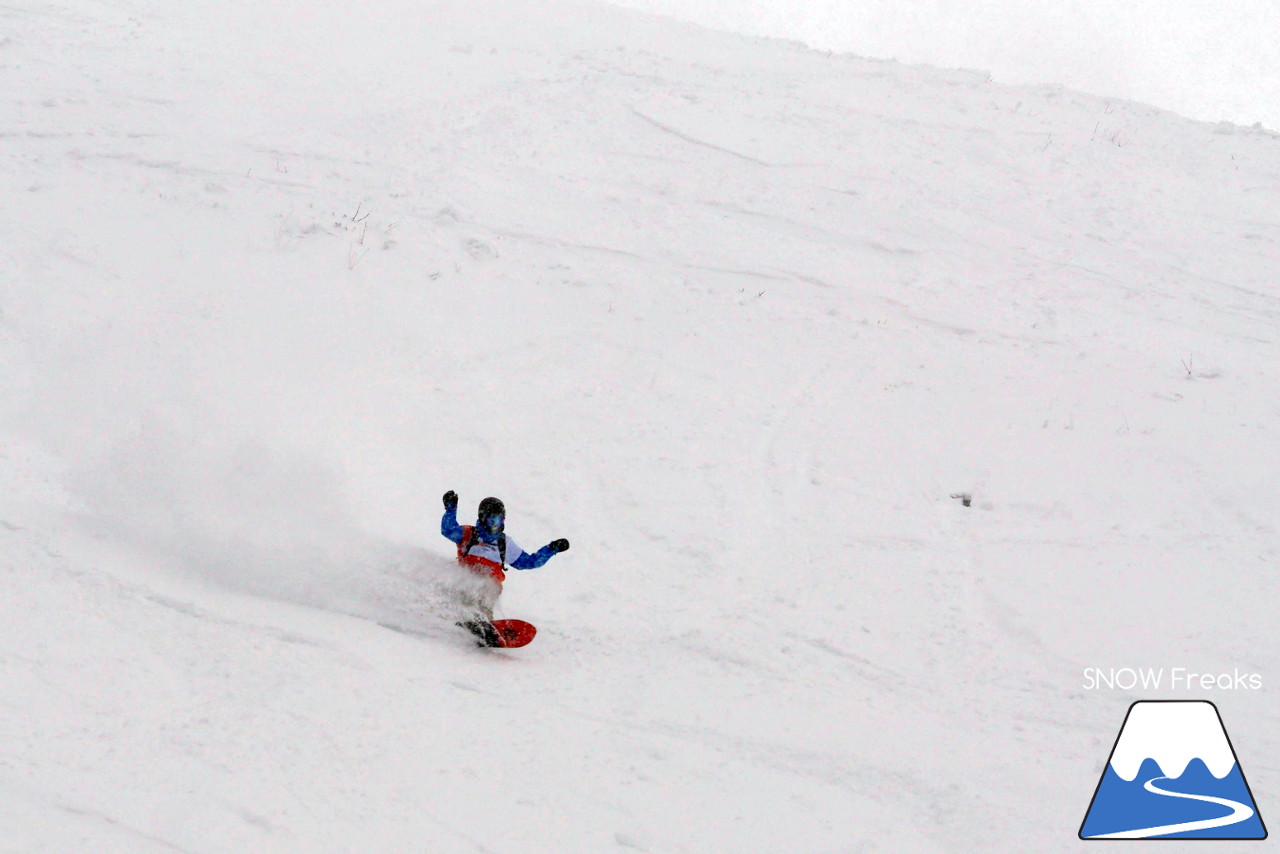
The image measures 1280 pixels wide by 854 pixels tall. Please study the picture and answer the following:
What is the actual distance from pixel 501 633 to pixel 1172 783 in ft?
14.1

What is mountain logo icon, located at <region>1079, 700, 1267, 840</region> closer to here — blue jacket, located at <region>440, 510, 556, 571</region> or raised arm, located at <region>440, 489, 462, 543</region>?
blue jacket, located at <region>440, 510, 556, 571</region>

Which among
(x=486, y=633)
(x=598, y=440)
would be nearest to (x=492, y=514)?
(x=486, y=633)

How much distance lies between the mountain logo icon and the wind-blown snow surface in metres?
0.20

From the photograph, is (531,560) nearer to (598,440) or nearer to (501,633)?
(501,633)

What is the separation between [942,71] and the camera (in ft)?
62.2

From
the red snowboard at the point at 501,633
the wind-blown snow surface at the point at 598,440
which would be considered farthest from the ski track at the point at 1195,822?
the red snowboard at the point at 501,633

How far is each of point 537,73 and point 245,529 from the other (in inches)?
449

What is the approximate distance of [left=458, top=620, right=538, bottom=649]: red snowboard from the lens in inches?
255

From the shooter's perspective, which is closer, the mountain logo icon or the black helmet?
the mountain logo icon

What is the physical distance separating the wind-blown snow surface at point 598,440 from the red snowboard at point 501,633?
18 centimetres

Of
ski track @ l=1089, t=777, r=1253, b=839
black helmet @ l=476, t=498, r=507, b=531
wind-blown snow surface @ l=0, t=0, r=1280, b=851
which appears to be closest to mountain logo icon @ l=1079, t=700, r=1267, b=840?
ski track @ l=1089, t=777, r=1253, b=839

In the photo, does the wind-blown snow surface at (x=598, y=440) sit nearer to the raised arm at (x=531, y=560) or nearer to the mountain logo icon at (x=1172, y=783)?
the mountain logo icon at (x=1172, y=783)

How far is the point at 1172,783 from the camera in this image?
5395mm

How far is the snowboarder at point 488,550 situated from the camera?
6668 millimetres
